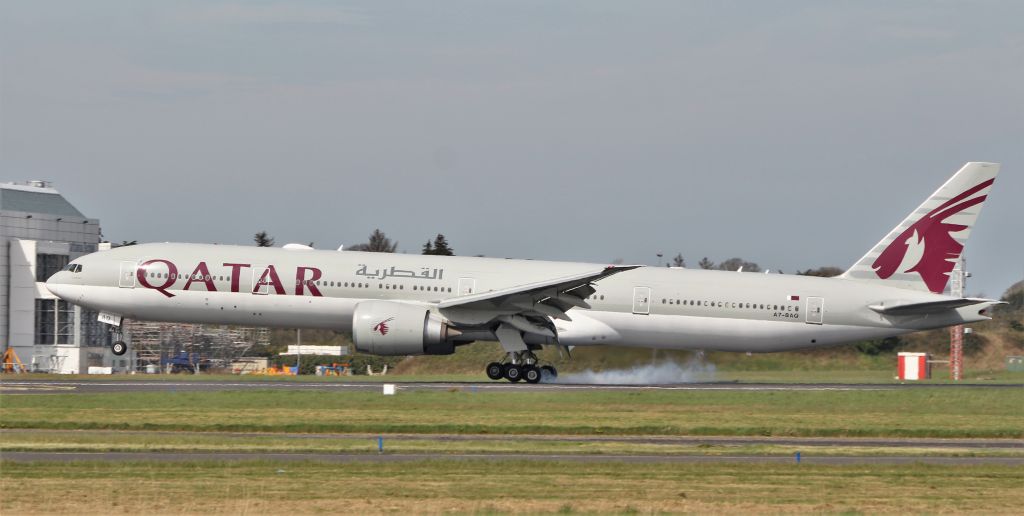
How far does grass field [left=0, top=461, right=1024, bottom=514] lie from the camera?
57.2 feet

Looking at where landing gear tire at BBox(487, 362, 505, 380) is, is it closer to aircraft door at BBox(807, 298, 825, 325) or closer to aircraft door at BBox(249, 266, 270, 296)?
aircraft door at BBox(249, 266, 270, 296)

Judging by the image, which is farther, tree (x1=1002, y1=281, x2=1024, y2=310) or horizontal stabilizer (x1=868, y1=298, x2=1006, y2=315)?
tree (x1=1002, y1=281, x2=1024, y2=310)

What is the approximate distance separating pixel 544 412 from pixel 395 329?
9494mm

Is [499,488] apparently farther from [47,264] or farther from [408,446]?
[47,264]

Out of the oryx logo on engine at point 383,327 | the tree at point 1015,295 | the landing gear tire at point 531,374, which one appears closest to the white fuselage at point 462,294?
the landing gear tire at point 531,374

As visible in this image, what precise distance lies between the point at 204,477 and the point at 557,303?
74.8 ft

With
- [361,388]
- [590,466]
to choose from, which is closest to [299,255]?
[361,388]

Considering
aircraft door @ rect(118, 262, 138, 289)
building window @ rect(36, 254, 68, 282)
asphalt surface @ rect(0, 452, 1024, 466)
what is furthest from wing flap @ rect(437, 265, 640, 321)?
building window @ rect(36, 254, 68, 282)

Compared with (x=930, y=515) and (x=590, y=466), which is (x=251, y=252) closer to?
(x=590, y=466)

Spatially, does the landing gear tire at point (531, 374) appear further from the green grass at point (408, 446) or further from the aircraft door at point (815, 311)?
the green grass at point (408, 446)

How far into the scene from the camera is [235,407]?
32500 millimetres

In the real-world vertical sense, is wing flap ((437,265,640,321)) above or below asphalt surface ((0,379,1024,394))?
above

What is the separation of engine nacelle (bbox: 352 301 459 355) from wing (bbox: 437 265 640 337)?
713mm

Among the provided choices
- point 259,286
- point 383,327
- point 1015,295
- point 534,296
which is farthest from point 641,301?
point 1015,295
